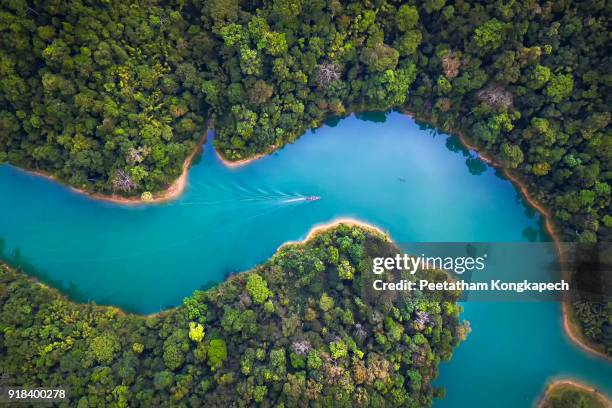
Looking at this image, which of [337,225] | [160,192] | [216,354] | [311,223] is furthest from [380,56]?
[216,354]

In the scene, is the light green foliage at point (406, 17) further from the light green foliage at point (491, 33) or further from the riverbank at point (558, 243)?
the riverbank at point (558, 243)

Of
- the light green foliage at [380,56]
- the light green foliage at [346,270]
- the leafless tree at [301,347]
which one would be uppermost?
the light green foliage at [380,56]

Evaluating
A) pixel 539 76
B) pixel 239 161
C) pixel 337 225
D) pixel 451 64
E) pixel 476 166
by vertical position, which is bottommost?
pixel 337 225

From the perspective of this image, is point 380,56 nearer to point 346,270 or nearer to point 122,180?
point 346,270

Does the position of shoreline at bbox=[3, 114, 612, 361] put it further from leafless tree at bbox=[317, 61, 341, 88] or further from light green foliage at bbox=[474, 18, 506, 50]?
light green foliage at bbox=[474, 18, 506, 50]

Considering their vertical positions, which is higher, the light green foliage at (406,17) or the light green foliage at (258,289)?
the light green foliage at (406,17)

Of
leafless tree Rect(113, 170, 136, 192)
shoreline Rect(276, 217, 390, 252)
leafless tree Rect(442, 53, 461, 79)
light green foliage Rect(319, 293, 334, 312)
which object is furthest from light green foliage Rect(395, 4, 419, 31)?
leafless tree Rect(113, 170, 136, 192)

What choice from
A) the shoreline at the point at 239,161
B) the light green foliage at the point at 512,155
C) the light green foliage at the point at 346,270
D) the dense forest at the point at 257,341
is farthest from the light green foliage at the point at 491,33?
the light green foliage at the point at 346,270

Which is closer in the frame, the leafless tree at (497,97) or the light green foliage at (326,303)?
the light green foliage at (326,303)
